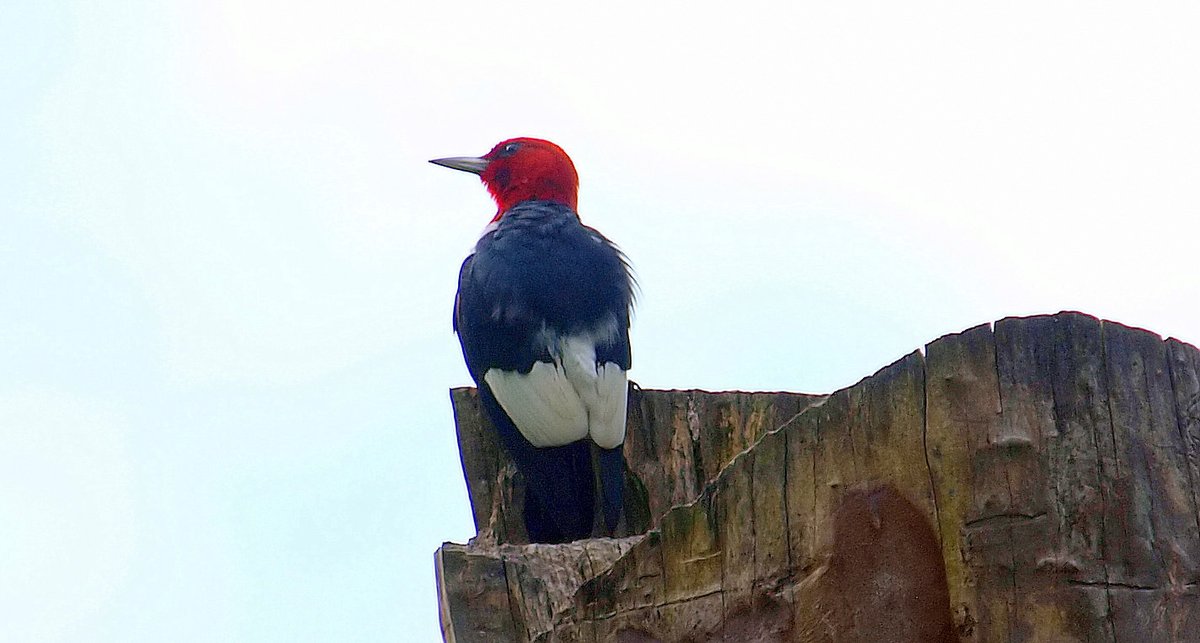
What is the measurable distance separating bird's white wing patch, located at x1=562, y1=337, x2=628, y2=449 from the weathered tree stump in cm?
190

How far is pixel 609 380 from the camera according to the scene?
4918mm

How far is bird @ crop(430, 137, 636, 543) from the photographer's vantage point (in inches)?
191

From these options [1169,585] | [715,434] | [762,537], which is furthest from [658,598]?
[715,434]

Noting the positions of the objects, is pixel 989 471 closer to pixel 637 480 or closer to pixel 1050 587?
pixel 1050 587

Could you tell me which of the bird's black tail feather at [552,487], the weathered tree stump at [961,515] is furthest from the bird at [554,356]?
the weathered tree stump at [961,515]

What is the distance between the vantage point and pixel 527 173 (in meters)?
6.47

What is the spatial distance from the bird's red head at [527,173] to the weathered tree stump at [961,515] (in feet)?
12.2

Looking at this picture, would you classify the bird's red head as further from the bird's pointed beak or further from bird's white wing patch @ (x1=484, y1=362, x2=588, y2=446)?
bird's white wing patch @ (x1=484, y1=362, x2=588, y2=446)

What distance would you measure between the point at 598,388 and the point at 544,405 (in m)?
0.19

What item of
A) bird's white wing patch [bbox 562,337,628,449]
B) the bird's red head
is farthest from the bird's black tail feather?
the bird's red head

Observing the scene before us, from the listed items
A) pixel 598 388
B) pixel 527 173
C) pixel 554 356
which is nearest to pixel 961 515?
pixel 598 388

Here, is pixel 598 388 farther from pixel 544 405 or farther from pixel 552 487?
pixel 552 487

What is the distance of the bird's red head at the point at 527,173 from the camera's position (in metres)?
6.43

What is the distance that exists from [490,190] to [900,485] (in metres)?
4.25
